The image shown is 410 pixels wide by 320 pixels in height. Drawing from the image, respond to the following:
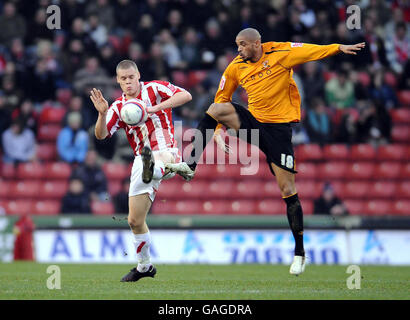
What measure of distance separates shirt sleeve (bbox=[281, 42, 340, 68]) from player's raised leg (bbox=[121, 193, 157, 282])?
6.97 ft

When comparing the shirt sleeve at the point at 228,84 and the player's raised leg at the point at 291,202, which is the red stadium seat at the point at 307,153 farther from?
the player's raised leg at the point at 291,202

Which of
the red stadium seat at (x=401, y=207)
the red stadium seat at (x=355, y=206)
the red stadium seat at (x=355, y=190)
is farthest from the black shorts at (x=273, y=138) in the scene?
the red stadium seat at (x=401, y=207)

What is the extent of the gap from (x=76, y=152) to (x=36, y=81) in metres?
1.95

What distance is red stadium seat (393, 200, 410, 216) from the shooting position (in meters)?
15.9

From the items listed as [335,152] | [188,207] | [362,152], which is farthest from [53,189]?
[362,152]

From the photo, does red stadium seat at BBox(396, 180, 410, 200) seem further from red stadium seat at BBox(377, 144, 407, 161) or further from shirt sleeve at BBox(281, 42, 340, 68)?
shirt sleeve at BBox(281, 42, 340, 68)

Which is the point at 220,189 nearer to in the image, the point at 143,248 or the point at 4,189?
the point at 4,189

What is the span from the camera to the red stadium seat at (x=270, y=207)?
50.4 feet

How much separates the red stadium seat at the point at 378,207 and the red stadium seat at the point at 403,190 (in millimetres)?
292

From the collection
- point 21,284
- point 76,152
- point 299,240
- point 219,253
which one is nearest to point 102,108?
point 21,284

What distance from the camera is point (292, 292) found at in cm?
721

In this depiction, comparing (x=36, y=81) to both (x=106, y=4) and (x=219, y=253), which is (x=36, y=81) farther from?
(x=219, y=253)

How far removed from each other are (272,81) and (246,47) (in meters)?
0.49

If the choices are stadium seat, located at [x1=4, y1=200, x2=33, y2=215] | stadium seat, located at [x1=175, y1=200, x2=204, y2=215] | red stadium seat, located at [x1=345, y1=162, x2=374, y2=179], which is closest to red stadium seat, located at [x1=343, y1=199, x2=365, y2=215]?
red stadium seat, located at [x1=345, y1=162, x2=374, y2=179]
